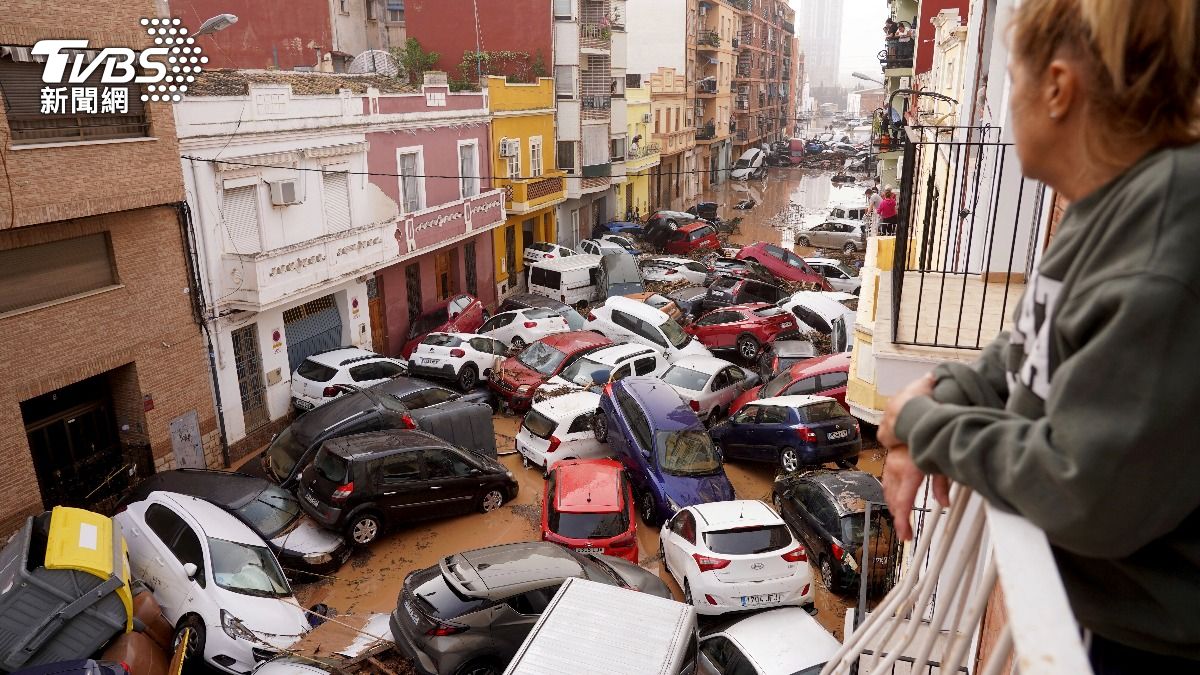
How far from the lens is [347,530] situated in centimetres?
1179

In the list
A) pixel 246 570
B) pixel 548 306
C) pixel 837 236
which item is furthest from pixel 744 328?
pixel 837 236

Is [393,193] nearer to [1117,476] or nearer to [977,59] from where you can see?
[977,59]

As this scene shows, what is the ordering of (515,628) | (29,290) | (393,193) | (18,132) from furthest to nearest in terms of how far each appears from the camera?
(393,193), (29,290), (18,132), (515,628)

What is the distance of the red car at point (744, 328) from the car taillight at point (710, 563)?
35.9ft

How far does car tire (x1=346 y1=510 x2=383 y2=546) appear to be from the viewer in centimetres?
1184

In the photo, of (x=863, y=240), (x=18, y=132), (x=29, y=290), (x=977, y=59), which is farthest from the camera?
(x=863, y=240)

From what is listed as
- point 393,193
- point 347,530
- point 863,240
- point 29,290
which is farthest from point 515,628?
point 863,240

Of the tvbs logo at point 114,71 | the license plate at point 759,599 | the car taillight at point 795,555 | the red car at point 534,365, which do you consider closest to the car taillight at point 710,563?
the license plate at point 759,599

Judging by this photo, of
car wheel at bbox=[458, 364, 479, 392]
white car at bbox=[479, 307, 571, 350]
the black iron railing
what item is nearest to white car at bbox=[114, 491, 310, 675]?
the black iron railing

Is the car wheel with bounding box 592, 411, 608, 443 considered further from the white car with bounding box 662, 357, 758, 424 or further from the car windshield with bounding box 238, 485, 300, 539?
the car windshield with bounding box 238, 485, 300, 539

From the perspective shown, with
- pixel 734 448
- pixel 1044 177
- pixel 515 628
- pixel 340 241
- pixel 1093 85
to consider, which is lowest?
pixel 734 448

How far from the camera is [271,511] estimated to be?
1159cm

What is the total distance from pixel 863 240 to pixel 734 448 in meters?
22.8

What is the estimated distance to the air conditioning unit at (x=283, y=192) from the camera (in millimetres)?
17047
